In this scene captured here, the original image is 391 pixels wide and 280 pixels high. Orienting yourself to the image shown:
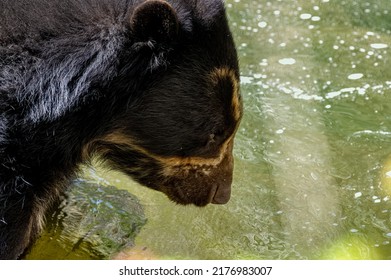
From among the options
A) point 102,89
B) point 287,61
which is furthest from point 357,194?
point 102,89

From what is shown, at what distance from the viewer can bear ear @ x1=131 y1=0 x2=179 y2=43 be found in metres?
4.01

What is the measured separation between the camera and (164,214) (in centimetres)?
541

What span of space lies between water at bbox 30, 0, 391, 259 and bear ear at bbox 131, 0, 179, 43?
4.76 feet

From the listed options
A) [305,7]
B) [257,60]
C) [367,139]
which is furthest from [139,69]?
[305,7]

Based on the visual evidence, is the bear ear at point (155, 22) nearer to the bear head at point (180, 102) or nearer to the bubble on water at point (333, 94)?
the bear head at point (180, 102)

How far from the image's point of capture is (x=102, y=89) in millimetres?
4223

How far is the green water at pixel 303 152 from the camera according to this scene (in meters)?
5.16

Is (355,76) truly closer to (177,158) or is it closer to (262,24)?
(262,24)

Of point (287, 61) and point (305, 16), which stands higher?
point (287, 61)

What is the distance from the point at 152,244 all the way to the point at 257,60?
2.31 m

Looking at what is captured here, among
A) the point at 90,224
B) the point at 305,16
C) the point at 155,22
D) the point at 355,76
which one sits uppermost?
the point at 155,22

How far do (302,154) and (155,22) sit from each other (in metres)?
2.09

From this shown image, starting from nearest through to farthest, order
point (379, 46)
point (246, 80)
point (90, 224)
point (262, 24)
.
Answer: point (90, 224)
point (246, 80)
point (379, 46)
point (262, 24)

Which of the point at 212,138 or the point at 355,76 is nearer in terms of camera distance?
the point at 212,138
